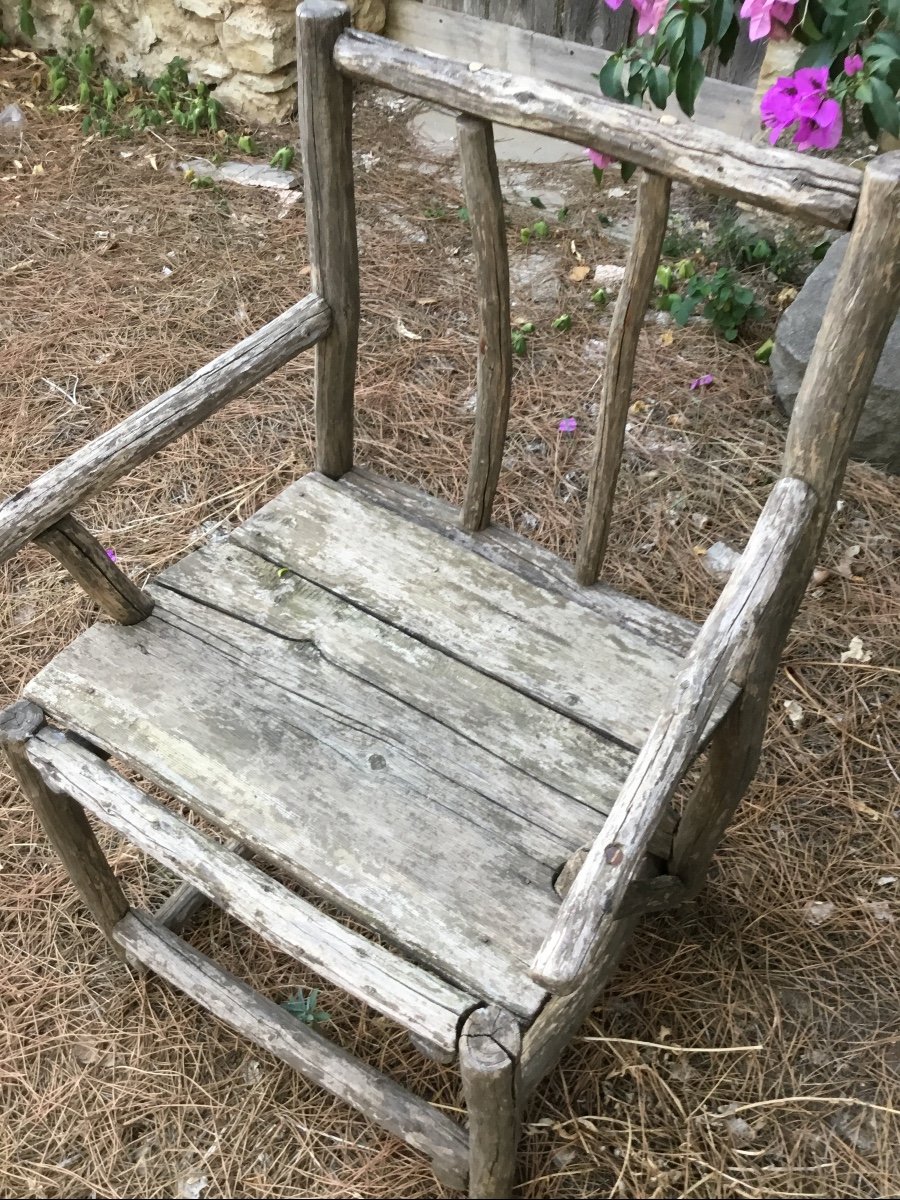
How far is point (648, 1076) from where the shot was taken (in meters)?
1.46

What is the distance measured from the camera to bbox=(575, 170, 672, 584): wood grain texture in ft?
3.48

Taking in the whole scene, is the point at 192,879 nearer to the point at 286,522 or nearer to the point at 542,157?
the point at 286,522

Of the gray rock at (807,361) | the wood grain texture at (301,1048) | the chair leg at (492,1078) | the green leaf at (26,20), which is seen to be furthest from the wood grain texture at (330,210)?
the green leaf at (26,20)

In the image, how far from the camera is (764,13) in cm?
124

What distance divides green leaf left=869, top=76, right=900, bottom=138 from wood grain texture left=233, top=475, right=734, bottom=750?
75 cm

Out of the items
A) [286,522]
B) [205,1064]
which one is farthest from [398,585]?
[205,1064]

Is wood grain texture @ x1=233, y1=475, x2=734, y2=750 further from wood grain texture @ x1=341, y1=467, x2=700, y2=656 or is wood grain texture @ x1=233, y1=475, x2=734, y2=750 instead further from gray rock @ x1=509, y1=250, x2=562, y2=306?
gray rock @ x1=509, y1=250, x2=562, y2=306

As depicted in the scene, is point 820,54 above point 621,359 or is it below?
above

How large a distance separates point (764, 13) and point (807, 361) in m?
0.96

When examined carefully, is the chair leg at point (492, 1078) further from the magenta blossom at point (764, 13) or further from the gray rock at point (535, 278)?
the gray rock at point (535, 278)

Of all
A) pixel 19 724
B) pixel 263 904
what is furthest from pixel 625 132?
pixel 19 724

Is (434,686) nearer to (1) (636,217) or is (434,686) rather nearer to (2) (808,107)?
(1) (636,217)

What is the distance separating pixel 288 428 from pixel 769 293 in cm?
131

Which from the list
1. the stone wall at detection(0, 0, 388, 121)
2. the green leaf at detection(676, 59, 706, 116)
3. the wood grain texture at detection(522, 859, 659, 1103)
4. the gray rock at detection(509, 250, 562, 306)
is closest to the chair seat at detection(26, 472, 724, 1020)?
the wood grain texture at detection(522, 859, 659, 1103)
